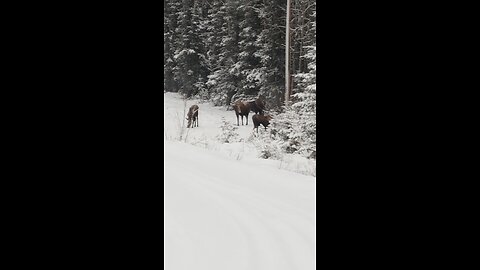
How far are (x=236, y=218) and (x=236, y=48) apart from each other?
596 inches

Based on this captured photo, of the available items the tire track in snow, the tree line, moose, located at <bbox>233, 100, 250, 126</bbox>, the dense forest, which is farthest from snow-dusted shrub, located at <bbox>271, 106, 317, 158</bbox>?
moose, located at <bbox>233, 100, 250, 126</bbox>

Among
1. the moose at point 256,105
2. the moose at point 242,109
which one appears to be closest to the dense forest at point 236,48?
the moose at point 256,105

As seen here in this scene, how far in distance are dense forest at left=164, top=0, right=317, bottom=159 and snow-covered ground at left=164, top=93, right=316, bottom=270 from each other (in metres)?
4.93

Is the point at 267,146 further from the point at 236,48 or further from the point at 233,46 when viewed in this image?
the point at 233,46

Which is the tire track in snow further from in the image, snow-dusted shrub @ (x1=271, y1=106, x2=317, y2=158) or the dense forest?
the dense forest

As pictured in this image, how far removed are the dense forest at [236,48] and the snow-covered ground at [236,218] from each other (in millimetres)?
4930

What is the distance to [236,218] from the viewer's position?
2873 mm

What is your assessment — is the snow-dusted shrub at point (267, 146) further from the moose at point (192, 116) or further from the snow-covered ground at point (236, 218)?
the moose at point (192, 116)

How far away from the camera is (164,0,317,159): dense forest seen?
1416cm

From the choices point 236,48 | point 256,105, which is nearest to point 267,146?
point 256,105
